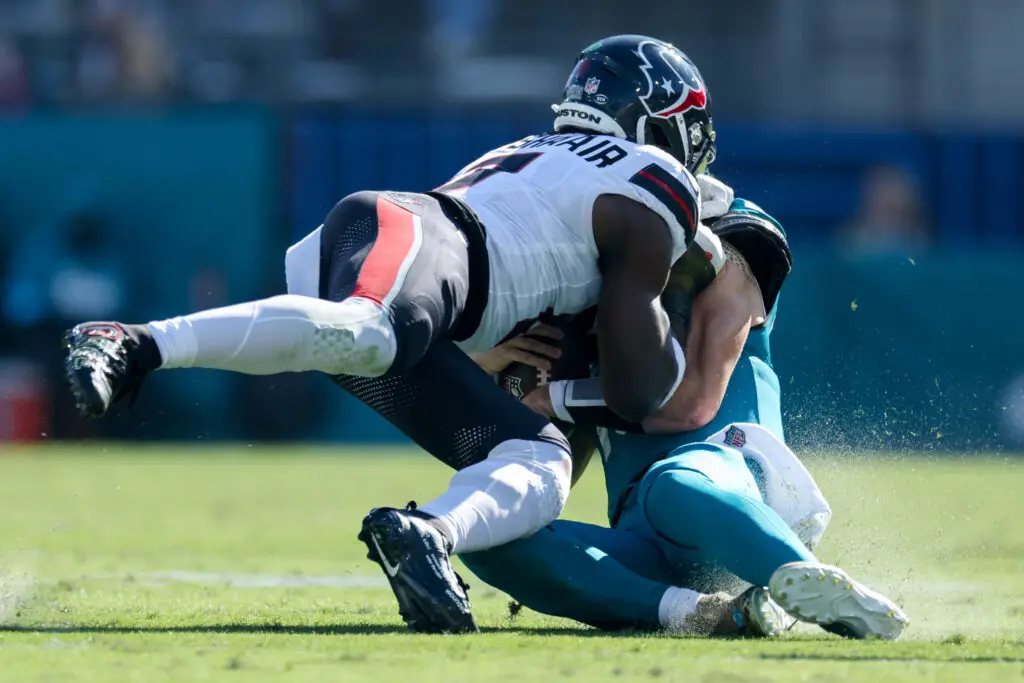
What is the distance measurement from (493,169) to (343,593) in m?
1.21

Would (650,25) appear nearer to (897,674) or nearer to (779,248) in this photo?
(779,248)

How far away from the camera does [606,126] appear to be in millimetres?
4523

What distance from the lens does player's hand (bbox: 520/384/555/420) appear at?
14.7 ft

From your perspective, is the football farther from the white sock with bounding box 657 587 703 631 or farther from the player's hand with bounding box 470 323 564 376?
the white sock with bounding box 657 587 703 631

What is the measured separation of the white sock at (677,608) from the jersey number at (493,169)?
1107mm

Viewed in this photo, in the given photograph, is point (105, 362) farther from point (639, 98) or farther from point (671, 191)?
point (639, 98)

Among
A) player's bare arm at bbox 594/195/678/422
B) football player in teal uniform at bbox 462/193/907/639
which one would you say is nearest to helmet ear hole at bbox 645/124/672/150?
football player in teal uniform at bbox 462/193/907/639

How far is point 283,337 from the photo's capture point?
11.6 ft

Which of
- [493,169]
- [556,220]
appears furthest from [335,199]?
[556,220]

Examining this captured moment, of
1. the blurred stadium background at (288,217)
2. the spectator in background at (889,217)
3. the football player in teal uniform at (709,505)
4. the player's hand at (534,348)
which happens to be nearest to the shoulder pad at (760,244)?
the football player in teal uniform at (709,505)

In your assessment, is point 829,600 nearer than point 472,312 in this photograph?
Yes

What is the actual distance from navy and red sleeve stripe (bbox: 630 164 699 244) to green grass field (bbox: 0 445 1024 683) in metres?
0.99

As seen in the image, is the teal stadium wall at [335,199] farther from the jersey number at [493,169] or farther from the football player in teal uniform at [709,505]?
the jersey number at [493,169]

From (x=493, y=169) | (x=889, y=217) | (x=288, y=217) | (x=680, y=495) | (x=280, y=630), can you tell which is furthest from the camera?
(x=288, y=217)
